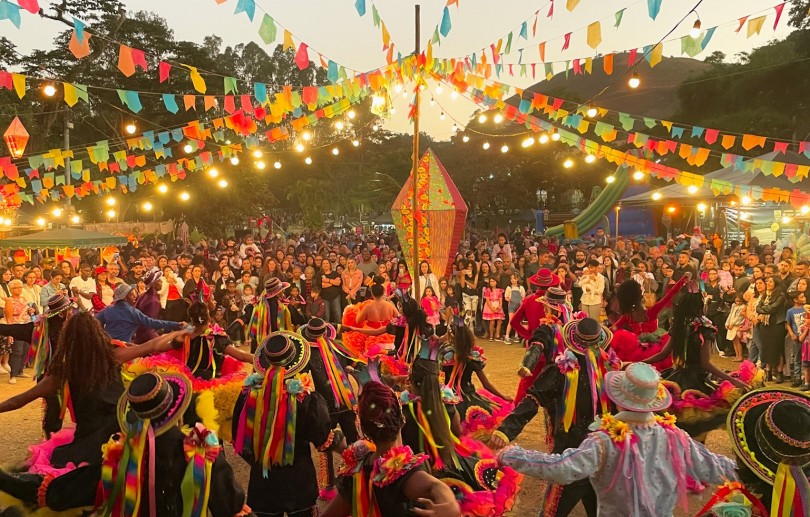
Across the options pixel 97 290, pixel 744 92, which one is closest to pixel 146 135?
pixel 97 290

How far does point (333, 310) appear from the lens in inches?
524

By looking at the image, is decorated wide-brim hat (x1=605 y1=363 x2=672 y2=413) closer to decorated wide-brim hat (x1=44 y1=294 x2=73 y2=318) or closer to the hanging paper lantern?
decorated wide-brim hat (x1=44 y1=294 x2=73 y2=318)

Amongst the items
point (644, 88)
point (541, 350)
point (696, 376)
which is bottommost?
point (696, 376)

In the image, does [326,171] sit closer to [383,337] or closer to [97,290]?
[97,290]

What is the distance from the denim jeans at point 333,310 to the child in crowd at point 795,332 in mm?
8091

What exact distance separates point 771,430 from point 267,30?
26.4ft

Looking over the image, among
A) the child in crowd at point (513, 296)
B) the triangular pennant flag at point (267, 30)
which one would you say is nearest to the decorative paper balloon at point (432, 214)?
the child in crowd at point (513, 296)

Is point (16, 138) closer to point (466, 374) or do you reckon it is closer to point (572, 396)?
point (466, 374)

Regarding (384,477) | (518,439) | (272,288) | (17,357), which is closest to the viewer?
(384,477)

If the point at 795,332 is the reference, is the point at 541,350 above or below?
above

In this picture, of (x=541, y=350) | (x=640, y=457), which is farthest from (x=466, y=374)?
(x=640, y=457)

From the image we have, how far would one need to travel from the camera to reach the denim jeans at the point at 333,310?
43.4ft

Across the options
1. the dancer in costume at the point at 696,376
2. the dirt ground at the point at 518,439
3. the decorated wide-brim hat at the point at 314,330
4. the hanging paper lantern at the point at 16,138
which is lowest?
the dirt ground at the point at 518,439

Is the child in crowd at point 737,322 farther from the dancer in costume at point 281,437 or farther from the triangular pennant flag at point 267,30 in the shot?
the dancer in costume at point 281,437
